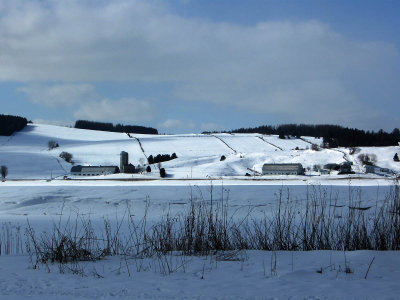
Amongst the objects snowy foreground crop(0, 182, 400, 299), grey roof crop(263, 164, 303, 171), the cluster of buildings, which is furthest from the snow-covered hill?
snowy foreground crop(0, 182, 400, 299)

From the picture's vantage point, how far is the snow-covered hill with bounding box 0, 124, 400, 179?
68.3m

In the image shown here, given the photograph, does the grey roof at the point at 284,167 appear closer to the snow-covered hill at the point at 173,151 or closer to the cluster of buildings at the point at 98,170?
the snow-covered hill at the point at 173,151

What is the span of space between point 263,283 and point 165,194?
15.0 meters

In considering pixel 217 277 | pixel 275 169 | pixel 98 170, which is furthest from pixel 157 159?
pixel 217 277

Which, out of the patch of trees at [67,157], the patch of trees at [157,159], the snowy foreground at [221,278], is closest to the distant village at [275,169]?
the patch of trees at [157,159]

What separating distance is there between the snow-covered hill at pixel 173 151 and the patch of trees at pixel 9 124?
208 centimetres

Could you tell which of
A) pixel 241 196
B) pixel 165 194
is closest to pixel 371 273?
pixel 241 196

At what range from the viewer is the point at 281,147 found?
318 ft

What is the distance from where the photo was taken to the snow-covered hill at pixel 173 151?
224 feet

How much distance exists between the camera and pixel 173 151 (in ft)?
302

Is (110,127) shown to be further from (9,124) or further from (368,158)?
(368,158)

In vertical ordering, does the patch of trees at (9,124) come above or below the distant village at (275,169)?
above

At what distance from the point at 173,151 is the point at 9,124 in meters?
44.6

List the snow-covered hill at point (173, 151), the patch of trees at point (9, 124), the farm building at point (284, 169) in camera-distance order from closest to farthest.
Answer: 1. the farm building at point (284, 169)
2. the snow-covered hill at point (173, 151)
3. the patch of trees at point (9, 124)
